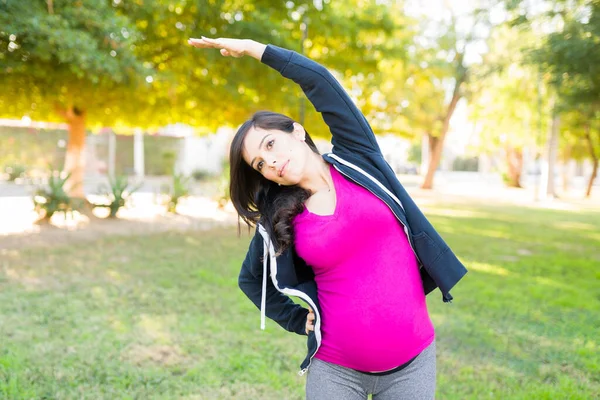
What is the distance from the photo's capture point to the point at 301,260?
2041mm

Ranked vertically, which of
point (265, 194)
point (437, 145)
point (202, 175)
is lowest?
point (202, 175)

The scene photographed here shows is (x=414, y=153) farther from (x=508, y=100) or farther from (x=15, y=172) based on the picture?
(x=15, y=172)

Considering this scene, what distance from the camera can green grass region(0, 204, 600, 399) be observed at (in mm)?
4102

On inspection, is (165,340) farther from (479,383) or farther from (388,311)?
(388,311)

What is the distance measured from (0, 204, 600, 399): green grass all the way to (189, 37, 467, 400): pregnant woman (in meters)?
2.24

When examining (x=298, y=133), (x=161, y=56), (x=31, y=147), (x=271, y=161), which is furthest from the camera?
(x=31, y=147)

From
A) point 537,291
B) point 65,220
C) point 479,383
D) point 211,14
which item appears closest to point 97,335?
point 479,383

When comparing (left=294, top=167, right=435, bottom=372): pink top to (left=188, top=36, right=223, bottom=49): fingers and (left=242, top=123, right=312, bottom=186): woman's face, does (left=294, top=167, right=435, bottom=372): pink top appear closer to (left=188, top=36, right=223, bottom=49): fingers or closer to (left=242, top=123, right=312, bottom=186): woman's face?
(left=242, top=123, right=312, bottom=186): woman's face

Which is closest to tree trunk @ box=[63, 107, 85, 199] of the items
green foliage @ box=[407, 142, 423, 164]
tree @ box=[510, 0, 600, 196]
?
tree @ box=[510, 0, 600, 196]

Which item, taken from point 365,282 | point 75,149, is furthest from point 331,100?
point 75,149

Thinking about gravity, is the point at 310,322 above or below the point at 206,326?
above

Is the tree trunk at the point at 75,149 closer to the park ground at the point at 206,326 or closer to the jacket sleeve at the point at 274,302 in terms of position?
the park ground at the point at 206,326

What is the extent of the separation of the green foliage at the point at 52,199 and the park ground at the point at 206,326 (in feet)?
5.87

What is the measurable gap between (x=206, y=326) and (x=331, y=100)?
395 cm
